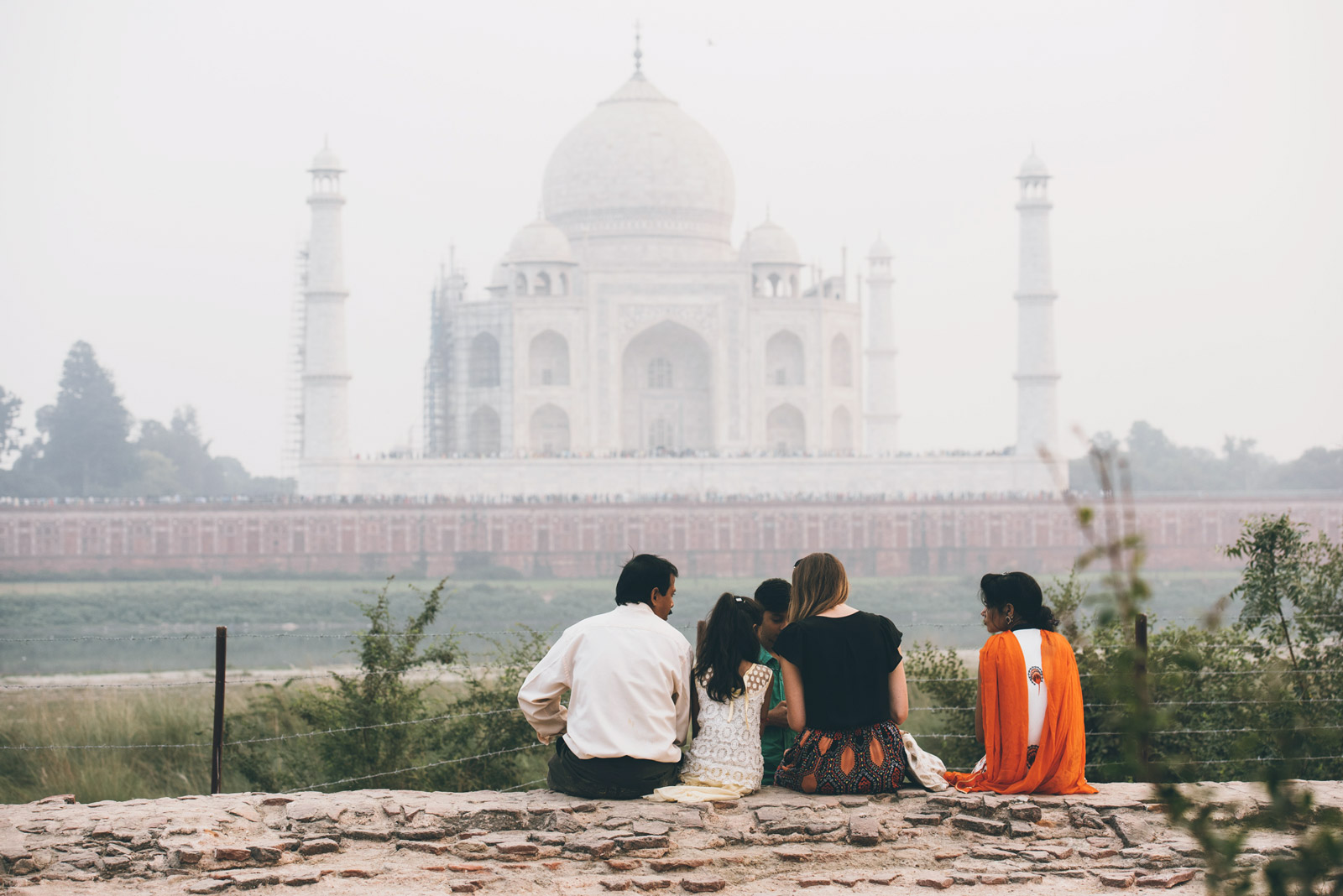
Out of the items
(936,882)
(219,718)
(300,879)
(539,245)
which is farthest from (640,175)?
(936,882)

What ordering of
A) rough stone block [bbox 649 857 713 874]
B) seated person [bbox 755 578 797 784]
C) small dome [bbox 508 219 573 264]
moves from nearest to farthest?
rough stone block [bbox 649 857 713 874] < seated person [bbox 755 578 797 784] < small dome [bbox 508 219 573 264]

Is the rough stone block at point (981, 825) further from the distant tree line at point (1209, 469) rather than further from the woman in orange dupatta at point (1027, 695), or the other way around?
the distant tree line at point (1209, 469)

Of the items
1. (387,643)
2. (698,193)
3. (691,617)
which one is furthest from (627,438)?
(387,643)

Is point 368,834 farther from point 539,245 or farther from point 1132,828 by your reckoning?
point 539,245

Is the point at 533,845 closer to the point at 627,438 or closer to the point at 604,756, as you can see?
the point at 604,756

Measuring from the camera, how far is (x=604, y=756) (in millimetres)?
4094

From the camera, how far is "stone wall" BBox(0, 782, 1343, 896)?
12.2 ft

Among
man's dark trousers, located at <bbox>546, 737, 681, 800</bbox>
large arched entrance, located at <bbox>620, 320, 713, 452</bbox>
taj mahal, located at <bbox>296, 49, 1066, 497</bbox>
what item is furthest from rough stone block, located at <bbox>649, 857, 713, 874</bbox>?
large arched entrance, located at <bbox>620, 320, 713, 452</bbox>

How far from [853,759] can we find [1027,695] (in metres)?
0.52

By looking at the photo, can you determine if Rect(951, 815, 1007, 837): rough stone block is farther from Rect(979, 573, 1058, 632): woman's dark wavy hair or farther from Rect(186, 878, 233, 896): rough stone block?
Rect(186, 878, 233, 896): rough stone block

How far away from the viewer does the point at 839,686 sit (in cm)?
401

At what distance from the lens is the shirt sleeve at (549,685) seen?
4.08 metres

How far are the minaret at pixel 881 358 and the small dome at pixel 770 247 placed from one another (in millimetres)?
2256

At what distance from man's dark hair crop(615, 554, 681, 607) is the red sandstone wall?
2010cm
